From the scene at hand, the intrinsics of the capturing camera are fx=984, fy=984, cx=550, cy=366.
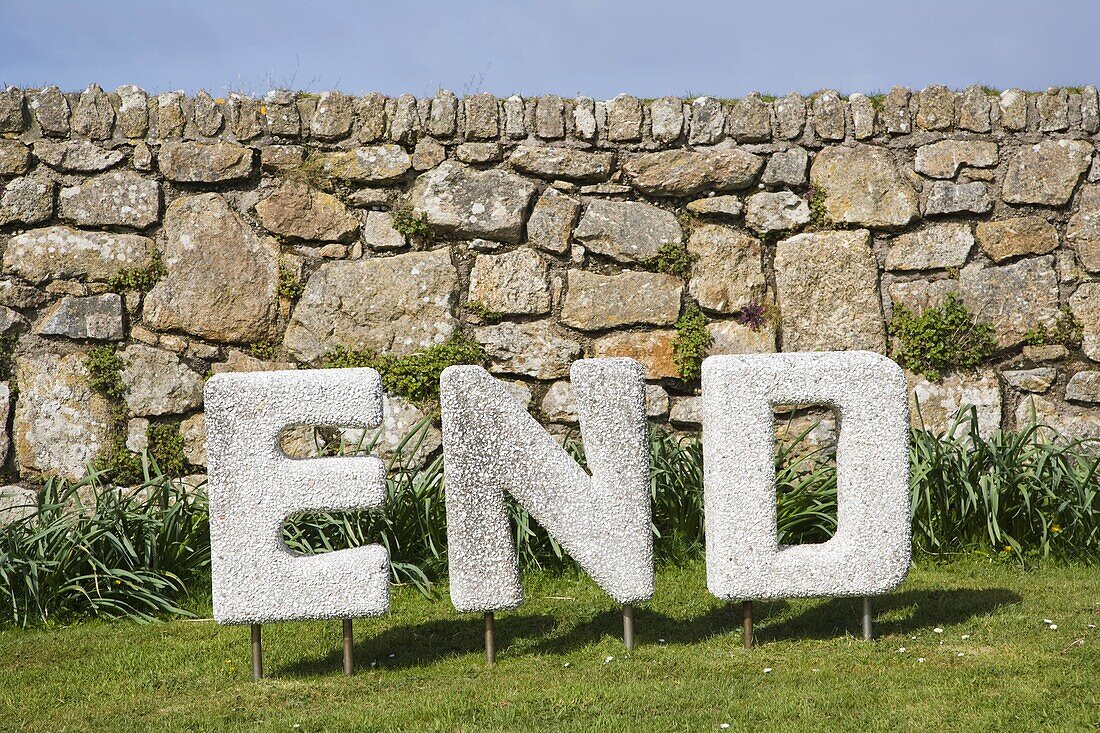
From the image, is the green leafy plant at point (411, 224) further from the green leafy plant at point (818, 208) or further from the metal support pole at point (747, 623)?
the metal support pole at point (747, 623)

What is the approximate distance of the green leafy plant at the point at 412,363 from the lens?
433 centimetres

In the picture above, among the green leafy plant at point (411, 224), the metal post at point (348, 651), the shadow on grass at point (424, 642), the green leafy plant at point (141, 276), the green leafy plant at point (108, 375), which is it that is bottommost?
the shadow on grass at point (424, 642)

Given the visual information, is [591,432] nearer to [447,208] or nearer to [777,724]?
[777,724]

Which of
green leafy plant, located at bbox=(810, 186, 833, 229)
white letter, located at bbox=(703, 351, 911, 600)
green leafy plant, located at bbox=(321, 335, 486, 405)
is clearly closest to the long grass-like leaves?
green leafy plant, located at bbox=(321, 335, 486, 405)

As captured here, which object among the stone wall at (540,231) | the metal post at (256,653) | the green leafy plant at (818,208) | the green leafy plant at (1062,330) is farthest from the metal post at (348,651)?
the green leafy plant at (1062,330)

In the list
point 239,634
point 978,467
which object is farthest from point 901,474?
point 239,634

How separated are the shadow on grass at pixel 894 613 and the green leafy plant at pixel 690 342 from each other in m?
1.33

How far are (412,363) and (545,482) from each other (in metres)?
1.63

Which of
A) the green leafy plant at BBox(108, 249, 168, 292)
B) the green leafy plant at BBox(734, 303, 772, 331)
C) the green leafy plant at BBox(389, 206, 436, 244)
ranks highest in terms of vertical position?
the green leafy plant at BBox(389, 206, 436, 244)

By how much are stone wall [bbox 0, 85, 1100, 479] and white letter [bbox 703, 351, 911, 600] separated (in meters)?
1.54

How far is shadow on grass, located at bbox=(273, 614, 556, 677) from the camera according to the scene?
2.94 m

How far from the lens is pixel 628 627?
9.69 feet

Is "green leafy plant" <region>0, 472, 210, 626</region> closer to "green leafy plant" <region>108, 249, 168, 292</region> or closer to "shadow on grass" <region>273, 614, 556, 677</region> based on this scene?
"shadow on grass" <region>273, 614, 556, 677</region>

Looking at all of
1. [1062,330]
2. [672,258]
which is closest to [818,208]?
[672,258]
